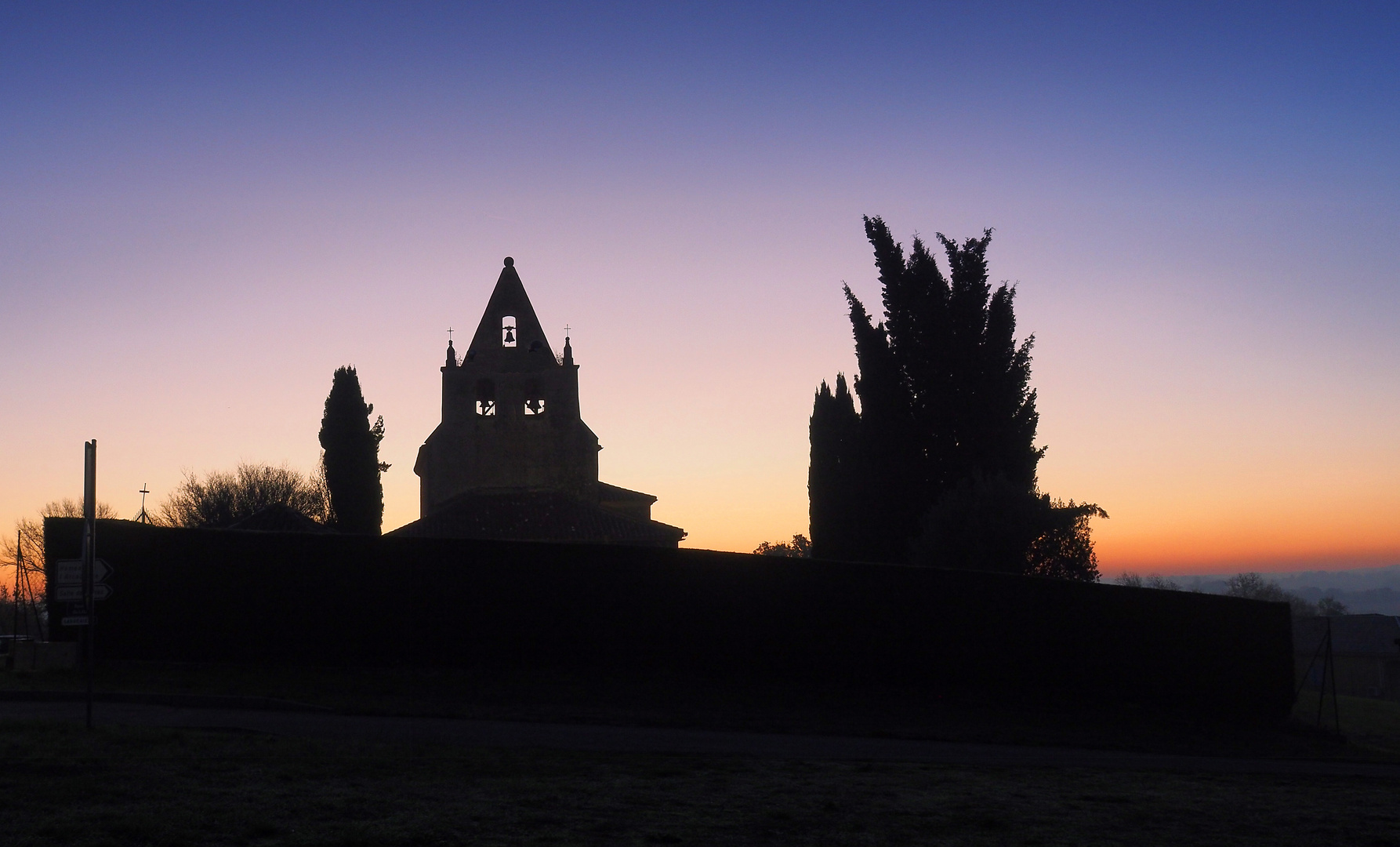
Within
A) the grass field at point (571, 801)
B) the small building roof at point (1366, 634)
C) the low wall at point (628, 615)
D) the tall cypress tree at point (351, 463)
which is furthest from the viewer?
the small building roof at point (1366, 634)

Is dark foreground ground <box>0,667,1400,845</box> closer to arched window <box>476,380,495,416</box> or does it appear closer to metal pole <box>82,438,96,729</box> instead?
metal pole <box>82,438,96,729</box>

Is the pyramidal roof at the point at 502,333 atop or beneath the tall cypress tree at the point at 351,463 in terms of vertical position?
atop

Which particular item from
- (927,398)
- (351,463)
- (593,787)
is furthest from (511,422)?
(593,787)

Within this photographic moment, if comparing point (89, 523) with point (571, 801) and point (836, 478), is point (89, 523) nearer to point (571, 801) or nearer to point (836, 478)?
point (571, 801)

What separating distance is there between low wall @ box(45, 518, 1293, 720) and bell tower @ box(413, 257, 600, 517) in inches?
848

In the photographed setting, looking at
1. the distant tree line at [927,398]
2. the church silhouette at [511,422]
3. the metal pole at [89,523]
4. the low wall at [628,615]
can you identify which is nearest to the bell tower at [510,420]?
the church silhouette at [511,422]

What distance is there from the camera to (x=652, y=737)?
15.0m

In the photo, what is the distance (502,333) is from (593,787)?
3545 centimetres

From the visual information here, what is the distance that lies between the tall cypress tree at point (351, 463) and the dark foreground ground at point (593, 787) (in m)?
24.3

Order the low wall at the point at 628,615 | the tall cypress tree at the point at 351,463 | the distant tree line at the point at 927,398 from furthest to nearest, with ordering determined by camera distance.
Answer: the tall cypress tree at the point at 351,463 < the distant tree line at the point at 927,398 < the low wall at the point at 628,615

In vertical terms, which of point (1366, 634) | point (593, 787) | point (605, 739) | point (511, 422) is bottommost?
point (1366, 634)

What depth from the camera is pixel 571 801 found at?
906cm

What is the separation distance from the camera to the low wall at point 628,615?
64.4ft

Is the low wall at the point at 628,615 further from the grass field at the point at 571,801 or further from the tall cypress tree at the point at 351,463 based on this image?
the tall cypress tree at the point at 351,463
